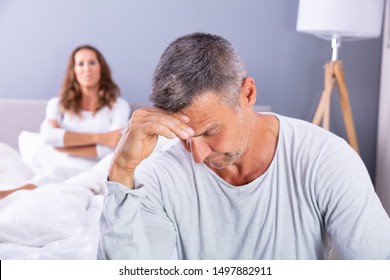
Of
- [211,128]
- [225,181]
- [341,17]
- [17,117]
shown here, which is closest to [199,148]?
[211,128]

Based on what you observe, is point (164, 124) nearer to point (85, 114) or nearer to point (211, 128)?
point (211, 128)

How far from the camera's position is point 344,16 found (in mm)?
2861

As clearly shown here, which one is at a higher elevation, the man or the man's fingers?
the man's fingers

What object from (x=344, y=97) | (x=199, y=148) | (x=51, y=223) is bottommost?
(x=51, y=223)

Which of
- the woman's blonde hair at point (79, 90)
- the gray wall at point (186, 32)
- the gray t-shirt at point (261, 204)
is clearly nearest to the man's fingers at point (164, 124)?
the gray t-shirt at point (261, 204)

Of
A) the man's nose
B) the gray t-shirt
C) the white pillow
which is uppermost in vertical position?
the man's nose

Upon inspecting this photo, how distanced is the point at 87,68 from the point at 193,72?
219 cm

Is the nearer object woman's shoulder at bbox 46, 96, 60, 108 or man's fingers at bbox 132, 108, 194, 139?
man's fingers at bbox 132, 108, 194, 139

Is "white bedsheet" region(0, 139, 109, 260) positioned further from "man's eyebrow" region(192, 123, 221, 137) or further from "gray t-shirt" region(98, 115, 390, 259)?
"man's eyebrow" region(192, 123, 221, 137)

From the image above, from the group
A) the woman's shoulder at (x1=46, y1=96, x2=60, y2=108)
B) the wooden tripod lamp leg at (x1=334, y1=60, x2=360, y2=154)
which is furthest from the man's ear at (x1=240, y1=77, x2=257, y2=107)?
the woman's shoulder at (x1=46, y1=96, x2=60, y2=108)

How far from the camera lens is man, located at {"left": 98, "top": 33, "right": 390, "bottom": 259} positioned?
3.42 ft

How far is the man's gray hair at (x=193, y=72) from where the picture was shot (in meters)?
1.02

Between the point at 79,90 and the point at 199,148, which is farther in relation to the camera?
the point at 79,90

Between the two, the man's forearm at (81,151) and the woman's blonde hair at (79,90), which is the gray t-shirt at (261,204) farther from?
the woman's blonde hair at (79,90)
